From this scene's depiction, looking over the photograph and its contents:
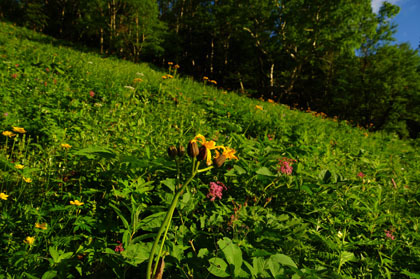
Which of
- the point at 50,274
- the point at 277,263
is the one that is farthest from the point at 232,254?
the point at 50,274

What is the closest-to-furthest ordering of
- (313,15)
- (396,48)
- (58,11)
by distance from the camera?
(313,15), (396,48), (58,11)

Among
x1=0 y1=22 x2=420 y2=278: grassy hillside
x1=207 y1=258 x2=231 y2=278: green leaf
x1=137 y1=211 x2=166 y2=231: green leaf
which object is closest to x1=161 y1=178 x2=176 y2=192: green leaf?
x1=0 y1=22 x2=420 y2=278: grassy hillside

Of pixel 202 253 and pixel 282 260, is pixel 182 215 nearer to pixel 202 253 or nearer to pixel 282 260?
pixel 202 253

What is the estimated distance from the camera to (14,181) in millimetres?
1653

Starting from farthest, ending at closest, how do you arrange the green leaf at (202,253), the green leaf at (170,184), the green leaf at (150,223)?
the green leaf at (170,184), the green leaf at (150,223), the green leaf at (202,253)

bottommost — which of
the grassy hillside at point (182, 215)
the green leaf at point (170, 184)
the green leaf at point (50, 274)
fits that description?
the green leaf at point (50, 274)

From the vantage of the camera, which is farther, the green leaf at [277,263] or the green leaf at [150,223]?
the green leaf at [150,223]

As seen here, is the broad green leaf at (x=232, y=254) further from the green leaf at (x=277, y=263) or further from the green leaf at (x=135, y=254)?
the green leaf at (x=135, y=254)

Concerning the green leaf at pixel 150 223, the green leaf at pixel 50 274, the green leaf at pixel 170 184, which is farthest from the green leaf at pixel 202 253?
the green leaf at pixel 50 274

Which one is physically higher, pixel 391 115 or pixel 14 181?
pixel 391 115

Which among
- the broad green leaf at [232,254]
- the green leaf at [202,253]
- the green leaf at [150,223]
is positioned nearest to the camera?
the broad green leaf at [232,254]

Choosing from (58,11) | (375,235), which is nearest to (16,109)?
(375,235)

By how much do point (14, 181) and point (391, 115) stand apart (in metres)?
21.3

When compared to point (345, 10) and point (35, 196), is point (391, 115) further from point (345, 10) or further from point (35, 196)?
point (35, 196)
